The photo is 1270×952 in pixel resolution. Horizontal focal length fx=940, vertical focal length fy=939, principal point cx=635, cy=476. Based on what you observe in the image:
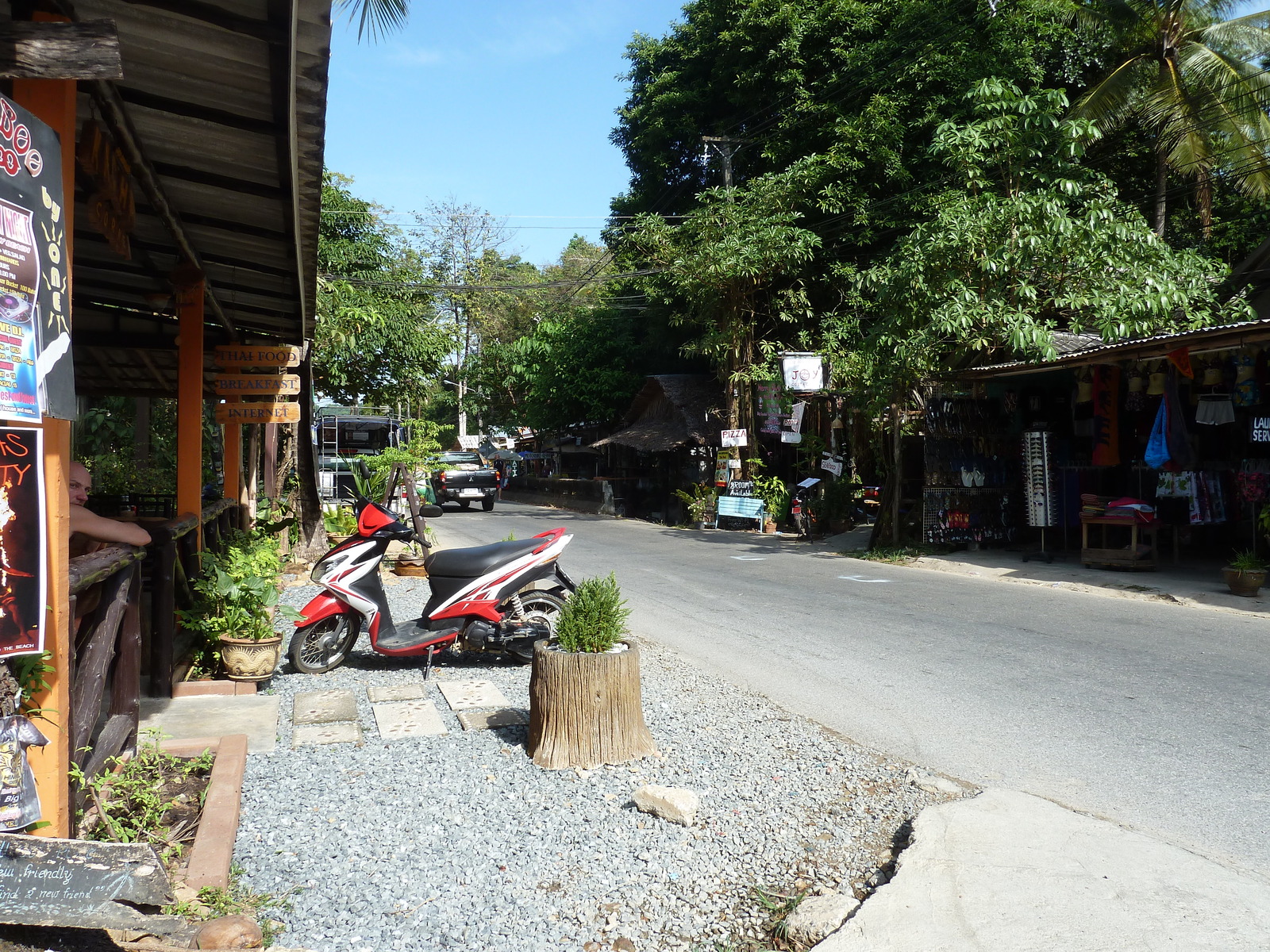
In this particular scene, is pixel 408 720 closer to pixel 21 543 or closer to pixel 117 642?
pixel 117 642

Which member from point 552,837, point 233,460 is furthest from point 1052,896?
point 233,460

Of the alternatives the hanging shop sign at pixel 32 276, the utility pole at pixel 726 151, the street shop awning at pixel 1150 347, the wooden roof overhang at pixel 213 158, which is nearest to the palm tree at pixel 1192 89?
the utility pole at pixel 726 151

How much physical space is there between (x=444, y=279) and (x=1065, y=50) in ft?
99.5

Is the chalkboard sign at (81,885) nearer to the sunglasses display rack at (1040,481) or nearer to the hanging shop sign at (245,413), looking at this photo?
the hanging shop sign at (245,413)

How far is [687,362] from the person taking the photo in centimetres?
3047

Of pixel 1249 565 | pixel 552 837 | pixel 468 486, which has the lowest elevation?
pixel 552 837

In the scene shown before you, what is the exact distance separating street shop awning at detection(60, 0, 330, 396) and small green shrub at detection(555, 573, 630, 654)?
2.50 meters

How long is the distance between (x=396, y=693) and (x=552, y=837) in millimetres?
2633

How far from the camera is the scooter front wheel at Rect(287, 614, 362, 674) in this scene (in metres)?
6.66

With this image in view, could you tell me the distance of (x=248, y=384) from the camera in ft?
30.4

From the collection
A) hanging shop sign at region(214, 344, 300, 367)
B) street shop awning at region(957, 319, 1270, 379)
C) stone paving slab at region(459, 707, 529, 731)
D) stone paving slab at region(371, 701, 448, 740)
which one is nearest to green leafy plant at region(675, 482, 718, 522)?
street shop awning at region(957, 319, 1270, 379)

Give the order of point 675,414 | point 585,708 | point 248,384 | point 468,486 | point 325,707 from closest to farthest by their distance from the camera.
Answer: point 585,708 < point 325,707 < point 248,384 < point 675,414 < point 468,486

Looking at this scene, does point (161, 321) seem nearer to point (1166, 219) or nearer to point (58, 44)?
point (58, 44)

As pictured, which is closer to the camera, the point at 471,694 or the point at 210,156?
the point at 210,156
